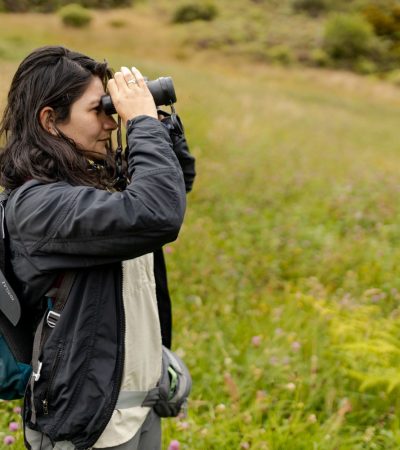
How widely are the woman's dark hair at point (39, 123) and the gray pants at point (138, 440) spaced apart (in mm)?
717

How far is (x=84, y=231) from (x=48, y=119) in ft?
1.27

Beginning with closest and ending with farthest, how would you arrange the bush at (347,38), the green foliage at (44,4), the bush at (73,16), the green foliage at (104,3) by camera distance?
the bush at (73,16)
the green foliage at (44,4)
the bush at (347,38)
the green foliage at (104,3)

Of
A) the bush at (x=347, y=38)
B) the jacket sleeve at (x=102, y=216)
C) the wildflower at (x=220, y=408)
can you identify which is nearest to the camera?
the jacket sleeve at (x=102, y=216)

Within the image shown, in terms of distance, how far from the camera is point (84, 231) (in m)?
1.30

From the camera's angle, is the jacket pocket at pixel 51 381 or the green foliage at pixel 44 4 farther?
the green foliage at pixel 44 4

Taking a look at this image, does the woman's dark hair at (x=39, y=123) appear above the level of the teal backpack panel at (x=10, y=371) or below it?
above

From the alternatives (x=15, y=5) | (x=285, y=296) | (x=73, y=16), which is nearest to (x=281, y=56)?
(x=73, y=16)

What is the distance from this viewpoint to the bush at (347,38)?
34125 mm

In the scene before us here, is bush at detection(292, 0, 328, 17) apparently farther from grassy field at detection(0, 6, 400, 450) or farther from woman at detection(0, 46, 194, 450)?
woman at detection(0, 46, 194, 450)

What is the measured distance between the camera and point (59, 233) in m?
1.31

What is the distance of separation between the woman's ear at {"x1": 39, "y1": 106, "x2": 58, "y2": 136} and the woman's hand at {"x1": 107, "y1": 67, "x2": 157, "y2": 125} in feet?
0.58

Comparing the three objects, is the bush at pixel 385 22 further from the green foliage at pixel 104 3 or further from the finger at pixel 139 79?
the finger at pixel 139 79

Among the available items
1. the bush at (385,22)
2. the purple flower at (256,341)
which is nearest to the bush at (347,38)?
the bush at (385,22)

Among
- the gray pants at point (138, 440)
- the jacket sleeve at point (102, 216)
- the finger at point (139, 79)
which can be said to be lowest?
the gray pants at point (138, 440)
